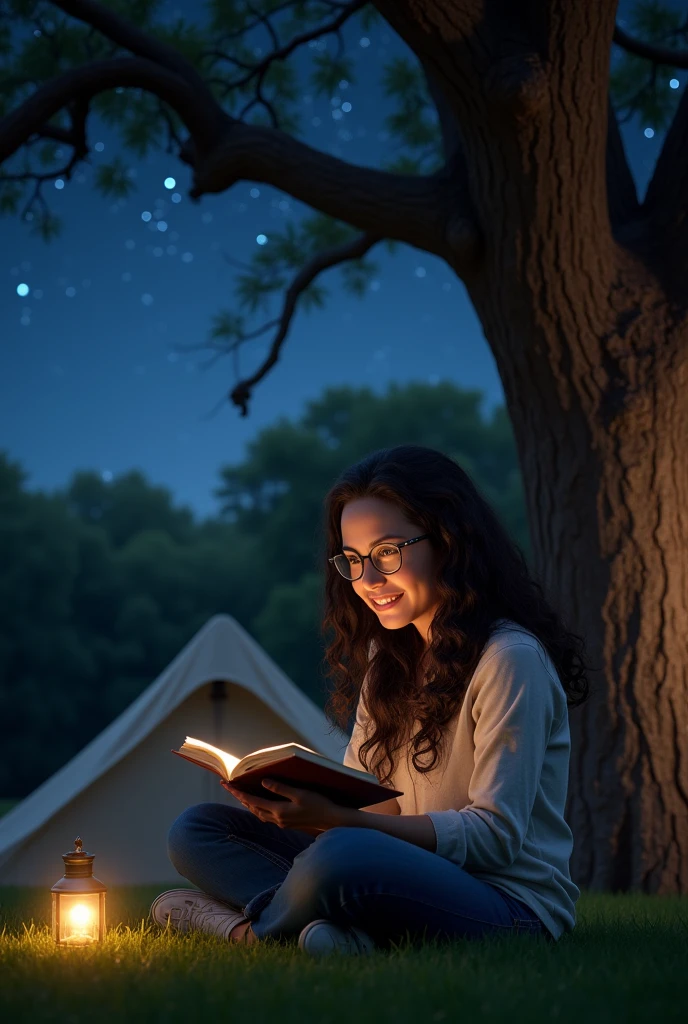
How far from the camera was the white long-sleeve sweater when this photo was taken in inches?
79.3

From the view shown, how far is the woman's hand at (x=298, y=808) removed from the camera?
1964 mm

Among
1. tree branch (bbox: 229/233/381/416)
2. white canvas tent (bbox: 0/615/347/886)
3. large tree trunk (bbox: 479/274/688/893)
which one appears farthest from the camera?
white canvas tent (bbox: 0/615/347/886)

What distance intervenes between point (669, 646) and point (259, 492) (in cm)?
2132

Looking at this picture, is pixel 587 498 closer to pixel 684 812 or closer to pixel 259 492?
pixel 684 812

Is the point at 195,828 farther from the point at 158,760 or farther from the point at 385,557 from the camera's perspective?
the point at 158,760

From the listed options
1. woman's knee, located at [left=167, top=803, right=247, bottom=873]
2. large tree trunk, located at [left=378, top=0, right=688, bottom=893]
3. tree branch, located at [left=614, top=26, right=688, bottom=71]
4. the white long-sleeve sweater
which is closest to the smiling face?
the white long-sleeve sweater

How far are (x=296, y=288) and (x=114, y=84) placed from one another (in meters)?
1.40

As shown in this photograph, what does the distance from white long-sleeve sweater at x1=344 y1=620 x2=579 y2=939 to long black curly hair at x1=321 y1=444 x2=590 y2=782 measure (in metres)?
0.06

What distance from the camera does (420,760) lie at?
2.31m

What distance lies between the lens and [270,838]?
247cm

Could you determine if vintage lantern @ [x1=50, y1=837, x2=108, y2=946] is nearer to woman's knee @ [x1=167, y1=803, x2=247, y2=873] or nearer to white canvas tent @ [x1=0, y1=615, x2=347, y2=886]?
woman's knee @ [x1=167, y1=803, x2=247, y2=873]

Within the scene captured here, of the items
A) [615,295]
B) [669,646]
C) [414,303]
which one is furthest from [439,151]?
[414,303]

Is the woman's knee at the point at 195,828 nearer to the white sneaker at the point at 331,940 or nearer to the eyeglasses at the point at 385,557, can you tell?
the white sneaker at the point at 331,940

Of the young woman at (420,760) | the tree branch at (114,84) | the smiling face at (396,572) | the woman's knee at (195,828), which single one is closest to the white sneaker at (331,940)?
the young woman at (420,760)
